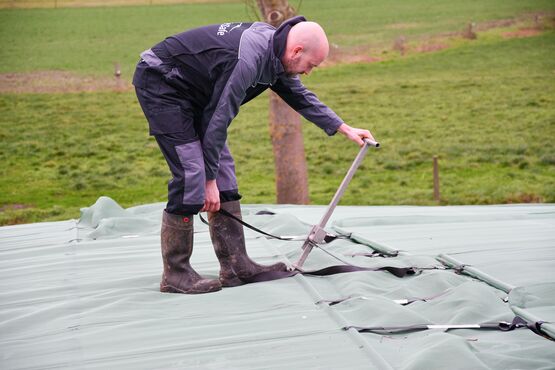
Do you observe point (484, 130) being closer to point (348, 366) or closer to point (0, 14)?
point (348, 366)

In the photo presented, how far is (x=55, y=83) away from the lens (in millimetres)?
18922

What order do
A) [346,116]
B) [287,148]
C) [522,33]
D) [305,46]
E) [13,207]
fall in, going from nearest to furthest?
1. [305,46]
2. [287,148]
3. [13,207]
4. [346,116]
5. [522,33]

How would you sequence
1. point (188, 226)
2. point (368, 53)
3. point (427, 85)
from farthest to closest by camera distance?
point (368, 53), point (427, 85), point (188, 226)

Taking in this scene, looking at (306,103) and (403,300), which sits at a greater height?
(306,103)

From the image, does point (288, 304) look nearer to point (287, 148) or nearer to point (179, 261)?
point (179, 261)

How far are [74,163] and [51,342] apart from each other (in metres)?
10.2

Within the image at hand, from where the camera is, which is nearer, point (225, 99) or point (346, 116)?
point (225, 99)

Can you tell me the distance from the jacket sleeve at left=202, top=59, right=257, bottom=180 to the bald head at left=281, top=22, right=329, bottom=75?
0.19 meters

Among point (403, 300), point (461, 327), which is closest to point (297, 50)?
point (403, 300)

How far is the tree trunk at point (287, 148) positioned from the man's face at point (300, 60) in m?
4.05

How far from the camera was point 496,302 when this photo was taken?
320 centimetres

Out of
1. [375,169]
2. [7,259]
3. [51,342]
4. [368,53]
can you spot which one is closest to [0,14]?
[368,53]

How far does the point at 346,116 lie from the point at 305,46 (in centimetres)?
1248

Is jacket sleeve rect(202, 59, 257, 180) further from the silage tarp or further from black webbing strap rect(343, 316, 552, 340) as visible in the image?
black webbing strap rect(343, 316, 552, 340)
